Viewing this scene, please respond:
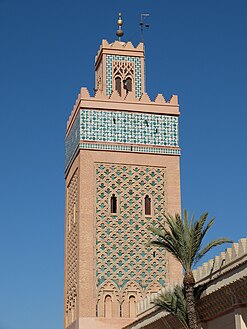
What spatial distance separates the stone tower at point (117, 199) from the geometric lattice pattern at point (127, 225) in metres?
0.03

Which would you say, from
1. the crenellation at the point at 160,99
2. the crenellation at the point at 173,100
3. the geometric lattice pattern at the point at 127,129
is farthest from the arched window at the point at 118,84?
the crenellation at the point at 173,100

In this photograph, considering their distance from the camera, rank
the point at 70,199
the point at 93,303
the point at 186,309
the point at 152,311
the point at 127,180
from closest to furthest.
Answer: the point at 186,309
the point at 152,311
the point at 93,303
the point at 127,180
the point at 70,199

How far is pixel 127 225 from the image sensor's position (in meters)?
20.6

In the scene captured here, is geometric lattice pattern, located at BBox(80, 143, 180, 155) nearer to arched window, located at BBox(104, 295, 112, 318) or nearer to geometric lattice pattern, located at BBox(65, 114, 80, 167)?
geometric lattice pattern, located at BBox(65, 114, 80, 167)

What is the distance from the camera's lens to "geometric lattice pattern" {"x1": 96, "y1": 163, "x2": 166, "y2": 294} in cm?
2008

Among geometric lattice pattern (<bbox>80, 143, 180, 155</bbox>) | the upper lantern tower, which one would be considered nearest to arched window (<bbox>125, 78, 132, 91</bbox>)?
the upper lantern tower

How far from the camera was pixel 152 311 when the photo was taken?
687 inches

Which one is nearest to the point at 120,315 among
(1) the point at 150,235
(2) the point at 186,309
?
(1) the point at 150,235

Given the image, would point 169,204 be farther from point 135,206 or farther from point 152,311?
point 152,311

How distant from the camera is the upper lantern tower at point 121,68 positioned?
73.3 ft

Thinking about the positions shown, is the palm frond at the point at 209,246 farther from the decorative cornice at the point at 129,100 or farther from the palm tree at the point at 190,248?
the decorative cornice at the point at 129,100

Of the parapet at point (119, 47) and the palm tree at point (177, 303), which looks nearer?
the palm tree at point (177, 303)

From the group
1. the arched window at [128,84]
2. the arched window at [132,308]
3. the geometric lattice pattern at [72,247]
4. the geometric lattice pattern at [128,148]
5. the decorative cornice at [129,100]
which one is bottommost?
the arched window at [132,308]

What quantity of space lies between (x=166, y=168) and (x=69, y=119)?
367 cm
